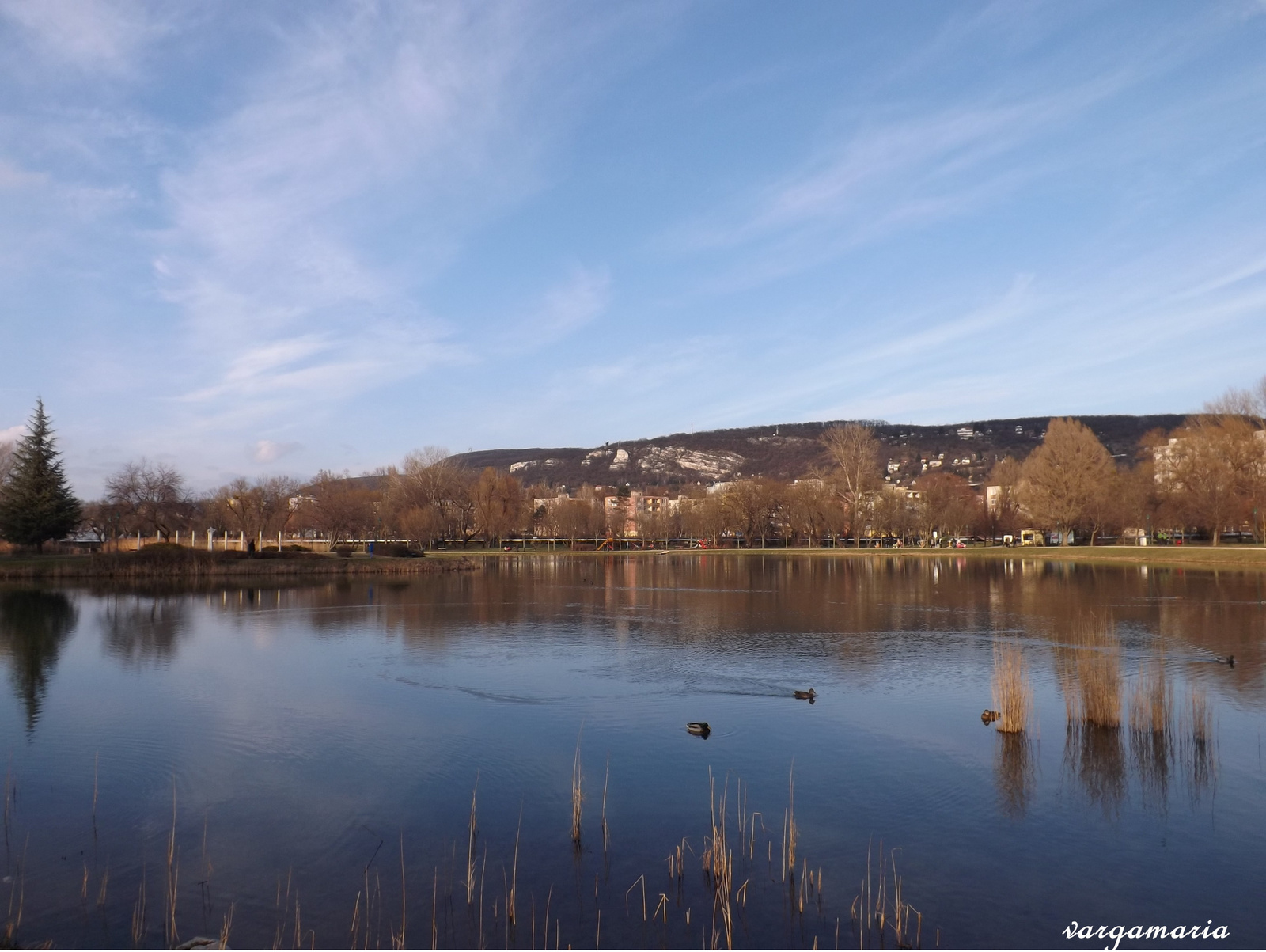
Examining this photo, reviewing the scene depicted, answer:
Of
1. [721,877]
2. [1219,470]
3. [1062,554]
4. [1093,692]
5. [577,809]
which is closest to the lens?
[721,877]

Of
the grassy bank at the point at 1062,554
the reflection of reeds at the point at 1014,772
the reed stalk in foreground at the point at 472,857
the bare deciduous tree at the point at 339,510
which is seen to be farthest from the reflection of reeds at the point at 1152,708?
the bare deciduous tree at the point at 339,510

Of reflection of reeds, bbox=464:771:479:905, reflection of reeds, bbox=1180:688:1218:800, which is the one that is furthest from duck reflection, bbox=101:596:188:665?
reflection of reeds, bbox=1180:688:1218:800

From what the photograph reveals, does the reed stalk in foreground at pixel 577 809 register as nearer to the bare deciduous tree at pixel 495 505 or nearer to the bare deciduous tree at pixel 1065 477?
the bare deciduous tree at pixel 1065 477

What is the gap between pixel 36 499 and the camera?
56.9 metres

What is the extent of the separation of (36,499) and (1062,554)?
255 feet

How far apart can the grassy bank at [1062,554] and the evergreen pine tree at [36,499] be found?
28.4 meters

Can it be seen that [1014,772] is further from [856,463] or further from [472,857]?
[856,463]

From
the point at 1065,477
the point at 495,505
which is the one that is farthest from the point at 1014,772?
the point at 495,505

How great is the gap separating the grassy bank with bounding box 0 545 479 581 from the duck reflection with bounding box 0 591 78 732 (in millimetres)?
10889

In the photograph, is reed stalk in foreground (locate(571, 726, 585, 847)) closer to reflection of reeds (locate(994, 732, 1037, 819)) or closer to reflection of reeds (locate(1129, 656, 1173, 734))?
reflection of reeds (locate(994, 732, 1037, 819))

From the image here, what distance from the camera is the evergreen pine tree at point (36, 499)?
2235 inches

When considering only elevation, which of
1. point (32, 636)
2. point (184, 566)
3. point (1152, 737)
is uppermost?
point (184, 566)

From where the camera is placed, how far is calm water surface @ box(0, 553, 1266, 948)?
820 centimetres

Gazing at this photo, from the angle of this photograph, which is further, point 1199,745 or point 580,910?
point 1199,745
